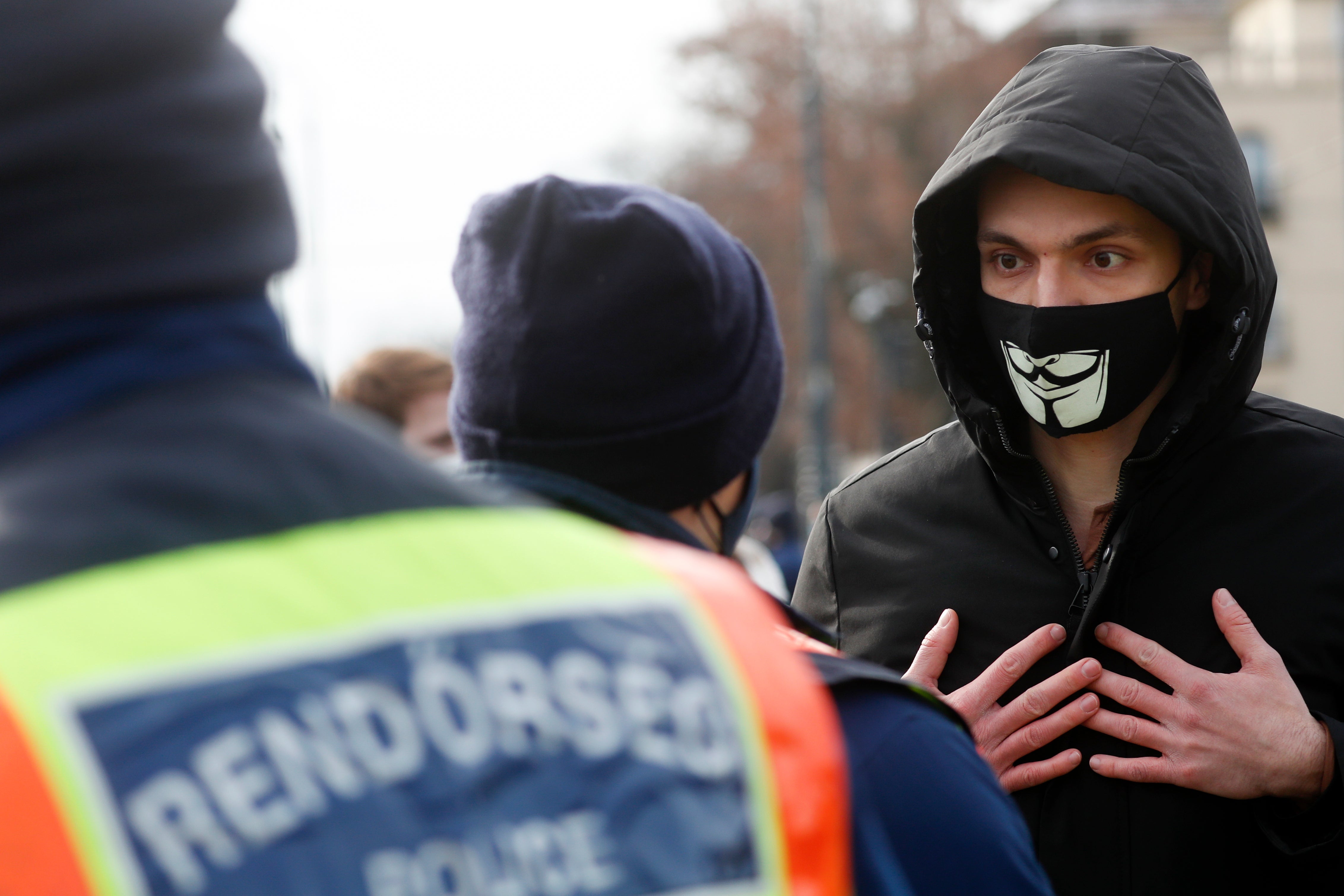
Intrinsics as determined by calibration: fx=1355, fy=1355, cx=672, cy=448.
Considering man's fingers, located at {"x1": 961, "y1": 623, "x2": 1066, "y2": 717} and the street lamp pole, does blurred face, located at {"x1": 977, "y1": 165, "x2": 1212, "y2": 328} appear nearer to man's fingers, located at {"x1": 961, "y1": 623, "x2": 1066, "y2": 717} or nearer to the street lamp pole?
man's fingers, located at {"x1": 961, "y1": 623, "x2": 1066, "y2": 717}

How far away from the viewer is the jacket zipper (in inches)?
97.0

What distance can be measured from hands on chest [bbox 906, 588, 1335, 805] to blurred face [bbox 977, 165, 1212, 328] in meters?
0.62

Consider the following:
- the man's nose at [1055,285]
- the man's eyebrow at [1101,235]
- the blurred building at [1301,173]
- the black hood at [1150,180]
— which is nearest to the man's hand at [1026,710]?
the black hood at [1150,180]

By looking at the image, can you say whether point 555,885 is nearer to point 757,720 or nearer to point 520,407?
point 757,720

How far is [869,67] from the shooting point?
30094 mm

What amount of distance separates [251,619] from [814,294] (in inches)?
664

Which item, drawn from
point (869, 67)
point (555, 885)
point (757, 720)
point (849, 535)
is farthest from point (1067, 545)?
point (869, 67)

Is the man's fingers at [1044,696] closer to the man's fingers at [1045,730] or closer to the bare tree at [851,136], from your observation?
the man's fingers at [1045,730]

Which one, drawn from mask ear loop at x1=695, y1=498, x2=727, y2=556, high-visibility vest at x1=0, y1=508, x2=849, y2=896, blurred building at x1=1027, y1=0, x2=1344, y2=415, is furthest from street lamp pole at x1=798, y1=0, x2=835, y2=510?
blurred building at x1=1027, y1=0, x2=1344, y2=415

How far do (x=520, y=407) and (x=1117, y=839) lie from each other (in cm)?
137

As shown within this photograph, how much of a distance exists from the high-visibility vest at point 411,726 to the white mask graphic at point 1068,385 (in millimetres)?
1672

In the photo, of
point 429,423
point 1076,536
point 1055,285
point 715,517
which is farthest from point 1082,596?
point 429,423

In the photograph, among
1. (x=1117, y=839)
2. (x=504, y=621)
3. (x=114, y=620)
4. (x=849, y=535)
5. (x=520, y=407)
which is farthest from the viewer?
(x=849, y=535)

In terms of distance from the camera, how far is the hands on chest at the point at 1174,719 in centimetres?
216
